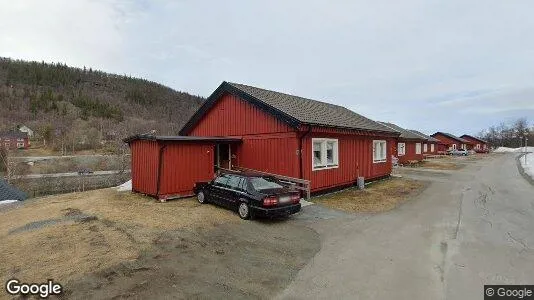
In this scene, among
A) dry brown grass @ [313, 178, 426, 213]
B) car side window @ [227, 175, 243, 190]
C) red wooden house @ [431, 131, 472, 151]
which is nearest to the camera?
car side window @ [227, 175, 243, 190]

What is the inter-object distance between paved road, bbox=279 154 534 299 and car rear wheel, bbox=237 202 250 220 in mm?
1868

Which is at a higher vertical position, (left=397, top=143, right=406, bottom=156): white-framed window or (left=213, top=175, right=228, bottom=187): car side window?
(left=397, top=143, right=406, bottom=156): white-framed window

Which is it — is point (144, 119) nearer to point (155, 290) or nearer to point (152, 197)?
point (152, 197)

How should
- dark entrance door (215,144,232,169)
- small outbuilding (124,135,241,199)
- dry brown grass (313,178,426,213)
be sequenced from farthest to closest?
dark entrance door (215,144,232,169)
small outbuilding (124,135,241,199)
dry brown grass (313,178,426,213)

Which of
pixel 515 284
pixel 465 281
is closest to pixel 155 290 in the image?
pixel 465 281

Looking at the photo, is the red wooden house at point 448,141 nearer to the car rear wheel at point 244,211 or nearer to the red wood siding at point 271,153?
the red wood siding at point 271,153

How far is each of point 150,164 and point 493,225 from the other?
12.3 meters

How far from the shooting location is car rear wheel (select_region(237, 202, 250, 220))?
10.8 metres

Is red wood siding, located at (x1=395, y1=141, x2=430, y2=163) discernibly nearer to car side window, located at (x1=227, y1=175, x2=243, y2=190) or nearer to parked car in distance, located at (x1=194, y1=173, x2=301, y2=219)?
parked car in distance, located at (x1=194, y1=173, x2=301, y2=219)

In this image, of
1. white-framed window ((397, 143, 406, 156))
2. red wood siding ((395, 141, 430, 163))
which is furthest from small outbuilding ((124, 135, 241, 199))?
red wood siding ((395, 141, 430, 163))

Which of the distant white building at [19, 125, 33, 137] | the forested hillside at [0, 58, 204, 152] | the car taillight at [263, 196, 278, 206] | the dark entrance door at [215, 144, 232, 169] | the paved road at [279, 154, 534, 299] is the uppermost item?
the forested hillside at [0, 58, 204, 152]

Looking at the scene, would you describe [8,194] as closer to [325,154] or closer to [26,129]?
[325,154]

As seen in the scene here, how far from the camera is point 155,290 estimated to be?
575 cm

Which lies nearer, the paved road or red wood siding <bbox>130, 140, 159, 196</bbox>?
the paved road
